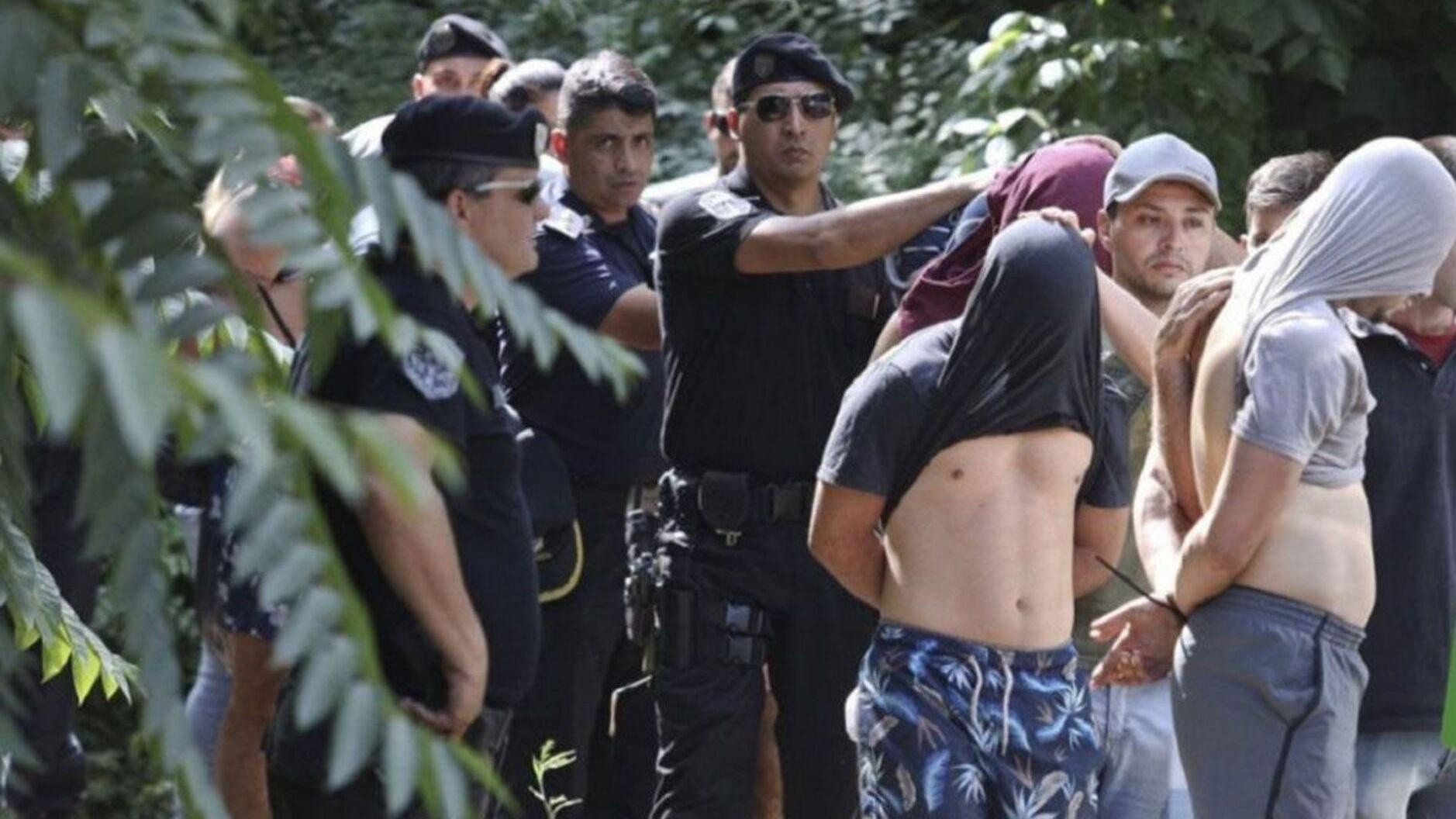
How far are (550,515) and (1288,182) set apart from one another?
5.72ft

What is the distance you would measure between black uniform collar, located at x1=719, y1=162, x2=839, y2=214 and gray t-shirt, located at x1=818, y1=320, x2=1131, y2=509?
136 centimetres

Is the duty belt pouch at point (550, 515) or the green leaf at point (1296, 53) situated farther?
the green leaf at point (1296, 53)

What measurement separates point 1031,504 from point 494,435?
3.16ft

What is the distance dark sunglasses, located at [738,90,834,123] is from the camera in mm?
6176

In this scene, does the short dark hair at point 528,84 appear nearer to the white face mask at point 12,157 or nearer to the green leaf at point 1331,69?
the green leaf at point 1331,69

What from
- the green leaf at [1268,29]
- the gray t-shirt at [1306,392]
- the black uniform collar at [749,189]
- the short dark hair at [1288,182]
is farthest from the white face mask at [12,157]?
the green leaf at [1268,29]

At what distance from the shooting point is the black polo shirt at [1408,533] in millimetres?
5055

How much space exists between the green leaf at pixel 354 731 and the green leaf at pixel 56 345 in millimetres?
301

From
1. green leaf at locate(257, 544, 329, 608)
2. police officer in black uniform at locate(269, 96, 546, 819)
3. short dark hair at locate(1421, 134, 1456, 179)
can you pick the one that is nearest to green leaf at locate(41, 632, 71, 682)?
police officer in black uniform at locate(269, 96, 546, 819)

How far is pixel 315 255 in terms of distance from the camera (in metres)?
2.08

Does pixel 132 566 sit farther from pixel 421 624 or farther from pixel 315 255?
pixel 421 624

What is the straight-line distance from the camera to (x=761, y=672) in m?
5.89

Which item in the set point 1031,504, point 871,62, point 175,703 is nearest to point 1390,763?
point 1031,504

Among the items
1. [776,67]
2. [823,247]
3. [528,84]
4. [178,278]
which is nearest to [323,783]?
[823,247]
